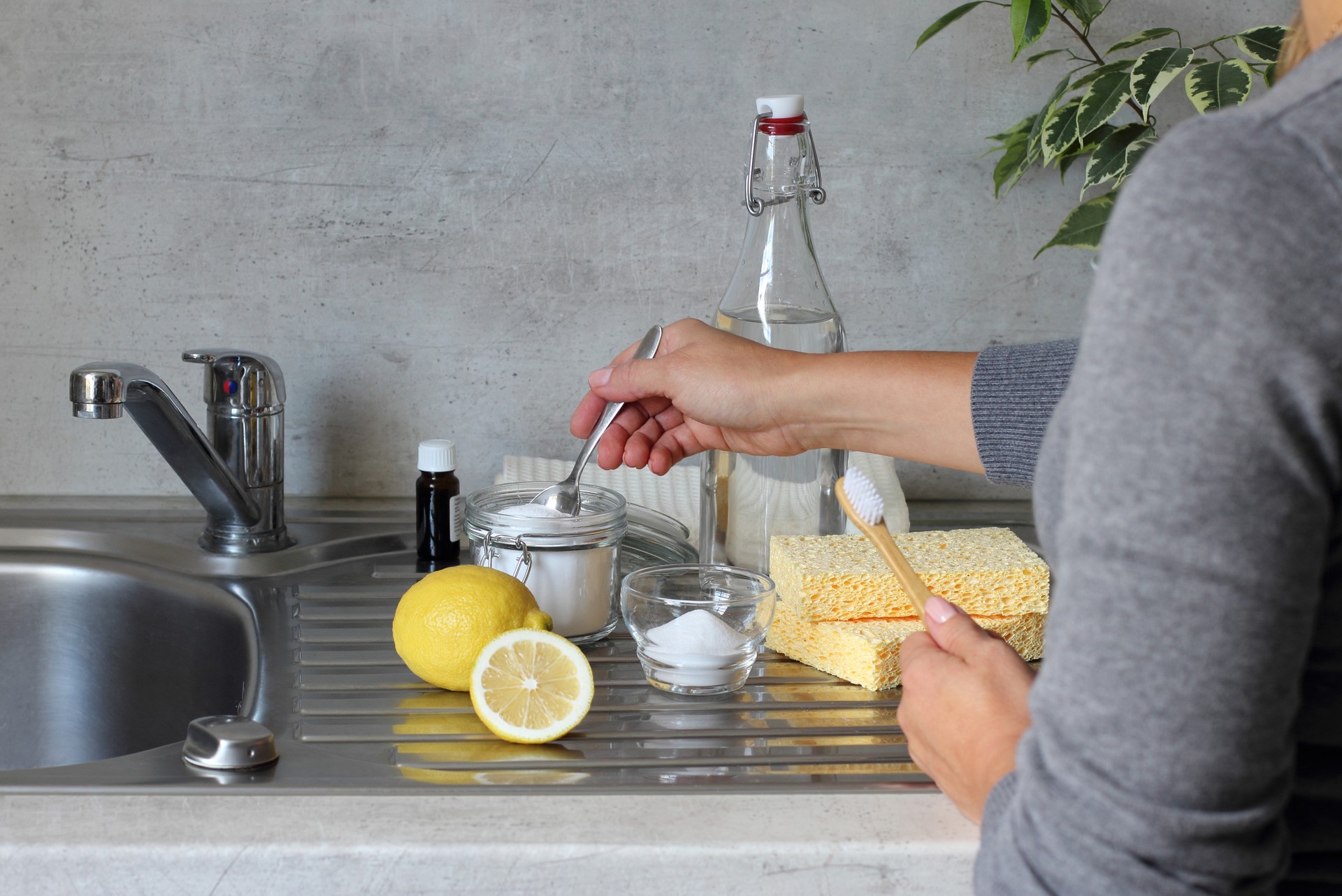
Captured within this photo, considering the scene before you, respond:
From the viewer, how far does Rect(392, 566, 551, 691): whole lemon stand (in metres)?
0.83

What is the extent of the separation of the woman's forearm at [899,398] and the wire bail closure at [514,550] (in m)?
0.24

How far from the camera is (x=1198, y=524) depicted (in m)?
0.36

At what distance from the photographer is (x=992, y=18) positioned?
1248 mm

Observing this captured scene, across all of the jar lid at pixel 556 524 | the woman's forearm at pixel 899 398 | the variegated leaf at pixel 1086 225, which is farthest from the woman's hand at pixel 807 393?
the variegated leaf at pixel 1086 225

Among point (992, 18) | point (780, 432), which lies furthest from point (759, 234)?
point (992, 18)

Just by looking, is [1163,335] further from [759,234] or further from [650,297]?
[650,297]

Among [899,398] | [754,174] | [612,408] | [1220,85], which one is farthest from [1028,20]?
[612,408]

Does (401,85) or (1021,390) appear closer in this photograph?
(1021,390)

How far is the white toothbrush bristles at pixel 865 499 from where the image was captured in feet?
2.55

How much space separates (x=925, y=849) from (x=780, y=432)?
433mm

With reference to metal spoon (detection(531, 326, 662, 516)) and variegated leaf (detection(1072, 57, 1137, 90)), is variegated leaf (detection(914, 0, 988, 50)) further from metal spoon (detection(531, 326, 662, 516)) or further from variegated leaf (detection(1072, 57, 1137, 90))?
metal spoon (detection(531, 326, 662, 516))

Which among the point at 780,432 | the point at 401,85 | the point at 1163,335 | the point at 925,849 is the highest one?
the point at 401,85

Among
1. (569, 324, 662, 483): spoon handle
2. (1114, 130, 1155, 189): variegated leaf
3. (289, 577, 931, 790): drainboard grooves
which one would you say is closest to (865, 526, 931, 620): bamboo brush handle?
(289, 577, 931, 790): drainboard grooves

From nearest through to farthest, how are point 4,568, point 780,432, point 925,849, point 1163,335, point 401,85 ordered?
point 1163,335, point 925,849, point 780,432, point 4,568, point 401,85
